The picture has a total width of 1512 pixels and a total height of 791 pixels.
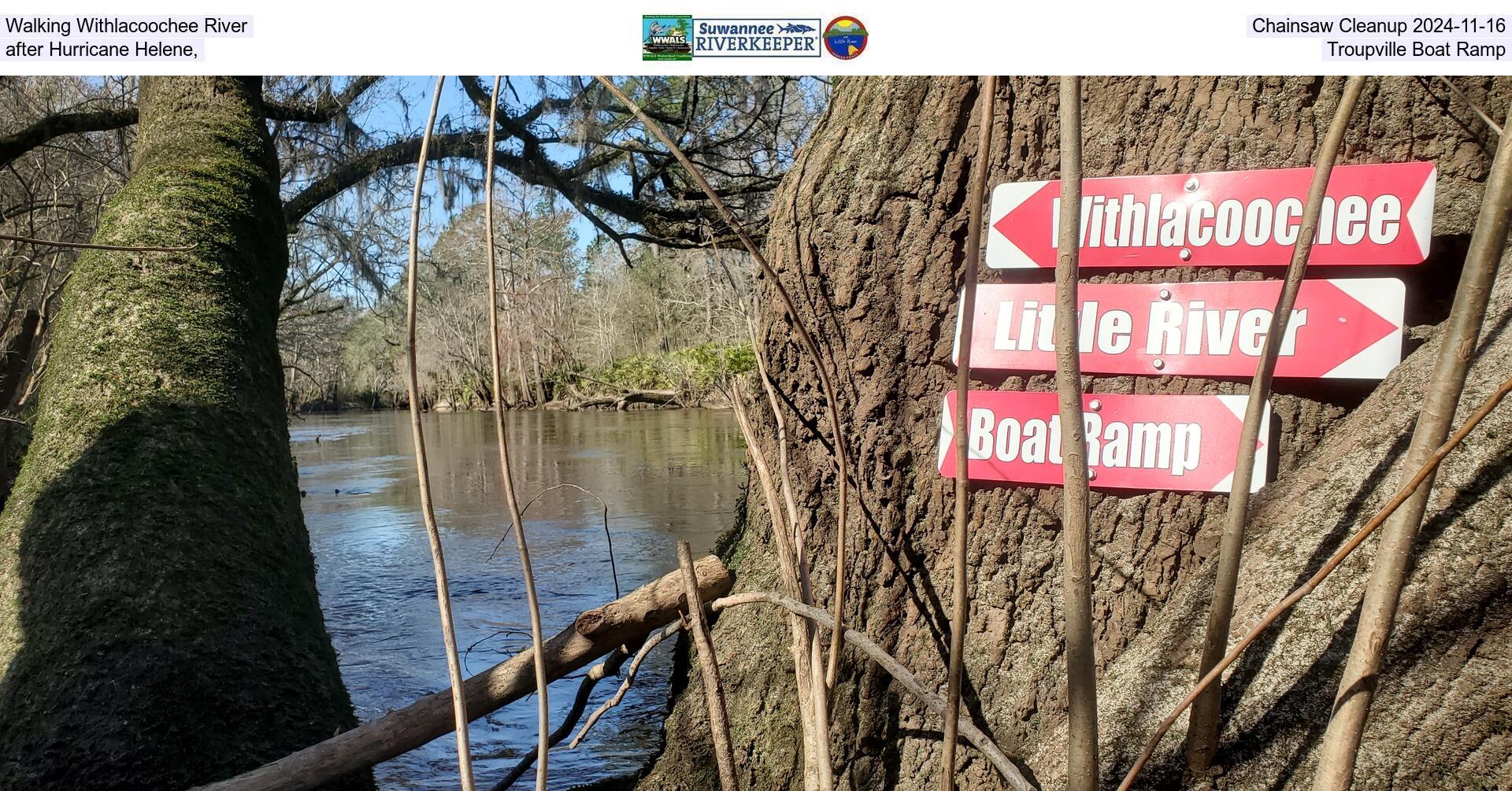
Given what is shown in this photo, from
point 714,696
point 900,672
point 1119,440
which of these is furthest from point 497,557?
point 714,696

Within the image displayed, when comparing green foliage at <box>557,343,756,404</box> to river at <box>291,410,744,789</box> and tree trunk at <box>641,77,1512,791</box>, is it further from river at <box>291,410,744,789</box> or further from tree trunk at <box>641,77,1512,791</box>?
tree trunk at <box>641,77,1512,791</box>

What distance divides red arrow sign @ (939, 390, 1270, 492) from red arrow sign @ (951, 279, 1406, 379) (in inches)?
2.8

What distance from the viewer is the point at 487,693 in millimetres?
2664

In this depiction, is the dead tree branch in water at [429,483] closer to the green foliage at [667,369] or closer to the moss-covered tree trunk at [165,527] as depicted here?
the moss-covered tree trunk at [165,527]

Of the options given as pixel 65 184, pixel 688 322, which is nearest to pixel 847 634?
pixel 65 184

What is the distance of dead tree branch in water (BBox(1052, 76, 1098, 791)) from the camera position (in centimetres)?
106

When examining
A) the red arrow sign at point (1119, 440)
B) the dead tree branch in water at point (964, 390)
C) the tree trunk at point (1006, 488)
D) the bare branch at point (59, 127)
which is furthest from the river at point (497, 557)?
the bare branch at point (59, 127)

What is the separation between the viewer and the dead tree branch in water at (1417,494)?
3.42 ft

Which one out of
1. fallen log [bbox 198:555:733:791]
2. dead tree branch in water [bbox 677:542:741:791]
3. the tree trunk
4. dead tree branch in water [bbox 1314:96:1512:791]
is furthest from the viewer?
fallen log [bbox 198:555:733:791]
